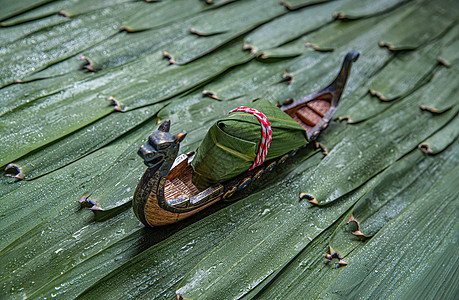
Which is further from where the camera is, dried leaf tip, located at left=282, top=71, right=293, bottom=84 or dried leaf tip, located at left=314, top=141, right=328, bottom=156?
dried leaf tip, located at left=282, top=71, right=293, bottom=84

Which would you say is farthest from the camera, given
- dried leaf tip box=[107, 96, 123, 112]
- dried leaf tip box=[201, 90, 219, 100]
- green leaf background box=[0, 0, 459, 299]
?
dried leaf tip box=[201, 90, 219, 100]

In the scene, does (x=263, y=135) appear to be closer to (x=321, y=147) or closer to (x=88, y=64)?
(x=321, y=147)

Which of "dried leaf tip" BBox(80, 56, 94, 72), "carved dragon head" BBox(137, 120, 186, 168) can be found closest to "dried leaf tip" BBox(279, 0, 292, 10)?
"dried leaf tip" BBox(80, 56, 94, 72)

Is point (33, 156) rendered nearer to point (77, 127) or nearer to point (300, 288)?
point (77, 127)

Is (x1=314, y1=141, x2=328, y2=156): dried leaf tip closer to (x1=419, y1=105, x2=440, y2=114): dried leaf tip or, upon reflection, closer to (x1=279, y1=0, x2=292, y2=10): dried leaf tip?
(x1=419, y1=105, x2=440, y2=114): dried leaf tip

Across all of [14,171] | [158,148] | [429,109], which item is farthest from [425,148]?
[14,171]

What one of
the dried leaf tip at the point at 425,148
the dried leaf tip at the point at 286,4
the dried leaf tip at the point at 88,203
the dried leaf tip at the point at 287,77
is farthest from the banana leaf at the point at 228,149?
the dried leaf tip at the point at 286,4

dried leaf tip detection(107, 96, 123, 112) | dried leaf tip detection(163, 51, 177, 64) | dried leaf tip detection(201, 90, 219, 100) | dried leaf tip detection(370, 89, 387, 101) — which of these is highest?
dried leaf tip detection(163, 51, 177, 64)

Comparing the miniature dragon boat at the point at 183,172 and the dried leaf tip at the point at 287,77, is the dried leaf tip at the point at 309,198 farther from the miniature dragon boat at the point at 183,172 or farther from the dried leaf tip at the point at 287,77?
the dried leaf tip at the point at 287,77
